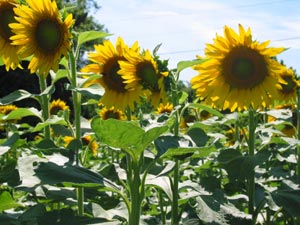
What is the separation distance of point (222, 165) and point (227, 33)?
494 mm

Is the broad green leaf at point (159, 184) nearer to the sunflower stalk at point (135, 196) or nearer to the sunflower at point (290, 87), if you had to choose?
the sunflower stalk at point (135, 196)

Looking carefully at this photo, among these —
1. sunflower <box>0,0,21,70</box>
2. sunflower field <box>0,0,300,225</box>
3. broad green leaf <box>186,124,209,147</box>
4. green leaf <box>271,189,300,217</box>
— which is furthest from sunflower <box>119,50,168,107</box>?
green leaf <box>271,189,300,217</box>

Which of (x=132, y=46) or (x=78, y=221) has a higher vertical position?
(x=132, y=46)

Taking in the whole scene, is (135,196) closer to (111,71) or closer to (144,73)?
(144,73)

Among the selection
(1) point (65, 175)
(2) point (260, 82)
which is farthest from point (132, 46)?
(1) point (65, 175)

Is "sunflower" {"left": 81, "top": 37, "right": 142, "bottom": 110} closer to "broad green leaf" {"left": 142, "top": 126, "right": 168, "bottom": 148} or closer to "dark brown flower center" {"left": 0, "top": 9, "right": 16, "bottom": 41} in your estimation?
"dark brown flower center" {"left": 0, "top": 9, "right": 16, "bottom": 41}

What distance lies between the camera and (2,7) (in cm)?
203

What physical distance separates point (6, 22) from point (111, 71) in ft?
1.45

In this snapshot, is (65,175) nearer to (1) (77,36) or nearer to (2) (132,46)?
(1) (77,36)

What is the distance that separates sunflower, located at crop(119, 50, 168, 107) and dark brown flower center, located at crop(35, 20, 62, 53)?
277 millimetres

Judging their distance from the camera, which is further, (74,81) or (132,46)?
(132,46)

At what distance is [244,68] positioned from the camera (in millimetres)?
2100

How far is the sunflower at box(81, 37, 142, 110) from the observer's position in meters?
2.16

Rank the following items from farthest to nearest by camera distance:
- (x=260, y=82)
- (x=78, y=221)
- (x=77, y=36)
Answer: (x=260, y=82) → (x=77, y=36) → (x=78, y=221)
